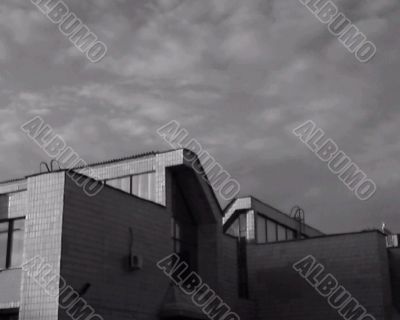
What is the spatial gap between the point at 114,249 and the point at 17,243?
3039 mm

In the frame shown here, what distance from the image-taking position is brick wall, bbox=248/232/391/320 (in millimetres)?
27719

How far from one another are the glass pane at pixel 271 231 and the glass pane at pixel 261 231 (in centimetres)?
44

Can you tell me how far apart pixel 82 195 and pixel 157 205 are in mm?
4212

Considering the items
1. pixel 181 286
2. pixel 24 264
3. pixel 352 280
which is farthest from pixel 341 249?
pixel 24 264

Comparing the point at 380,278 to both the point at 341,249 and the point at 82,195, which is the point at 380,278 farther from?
the point at 82,195

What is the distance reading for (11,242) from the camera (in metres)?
20.4

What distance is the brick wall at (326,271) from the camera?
90.9 feet

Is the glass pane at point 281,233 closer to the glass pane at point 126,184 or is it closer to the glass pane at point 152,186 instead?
the glass pane at point 126,184

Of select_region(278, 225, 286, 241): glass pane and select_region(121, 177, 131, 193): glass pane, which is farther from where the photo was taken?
select_region(278, 225, 286, 241): glass pane

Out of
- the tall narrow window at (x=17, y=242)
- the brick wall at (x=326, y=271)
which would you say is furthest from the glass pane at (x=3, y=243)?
the brick wall at (x=326, y=271)

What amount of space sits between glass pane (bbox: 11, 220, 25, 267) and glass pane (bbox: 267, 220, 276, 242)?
16323 mm

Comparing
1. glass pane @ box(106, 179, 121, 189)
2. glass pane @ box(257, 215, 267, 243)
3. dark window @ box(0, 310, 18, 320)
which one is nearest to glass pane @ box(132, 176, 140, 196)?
glass pane @ box(106, 179, 121, 189)

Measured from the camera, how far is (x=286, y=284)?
29797 mm

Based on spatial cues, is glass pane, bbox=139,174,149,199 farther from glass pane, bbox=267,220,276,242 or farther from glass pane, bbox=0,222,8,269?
glass pane, bbox=267,220,276,242
